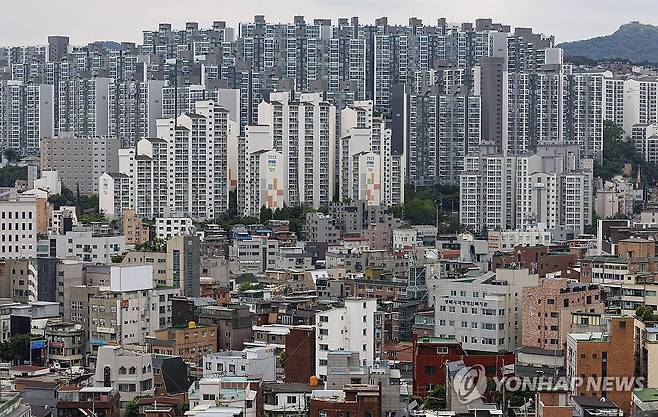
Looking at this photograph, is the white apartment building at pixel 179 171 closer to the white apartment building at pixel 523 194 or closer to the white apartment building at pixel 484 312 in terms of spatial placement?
the white apartment building at pixel 523 194

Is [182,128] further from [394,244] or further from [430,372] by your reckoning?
[430,372]

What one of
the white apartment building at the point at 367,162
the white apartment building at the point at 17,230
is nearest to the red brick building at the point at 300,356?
the white apartment building at the point at 17,230

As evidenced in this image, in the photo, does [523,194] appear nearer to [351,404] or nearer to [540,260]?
[540,260]

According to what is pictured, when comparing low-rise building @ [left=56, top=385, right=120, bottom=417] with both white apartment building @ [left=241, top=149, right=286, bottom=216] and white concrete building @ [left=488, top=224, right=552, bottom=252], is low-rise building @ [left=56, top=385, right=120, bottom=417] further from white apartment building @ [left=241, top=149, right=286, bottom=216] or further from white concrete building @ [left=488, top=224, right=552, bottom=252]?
white apartment building @ [left=241, top=149, right=286, bottom=216]

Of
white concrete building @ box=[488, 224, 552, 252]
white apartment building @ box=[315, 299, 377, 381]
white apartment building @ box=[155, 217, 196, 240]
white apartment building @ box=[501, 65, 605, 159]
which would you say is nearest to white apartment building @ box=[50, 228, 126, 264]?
white apartment building @ box=[155, 217, 196, 240]

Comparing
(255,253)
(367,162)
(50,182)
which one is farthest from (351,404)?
(50,182)
